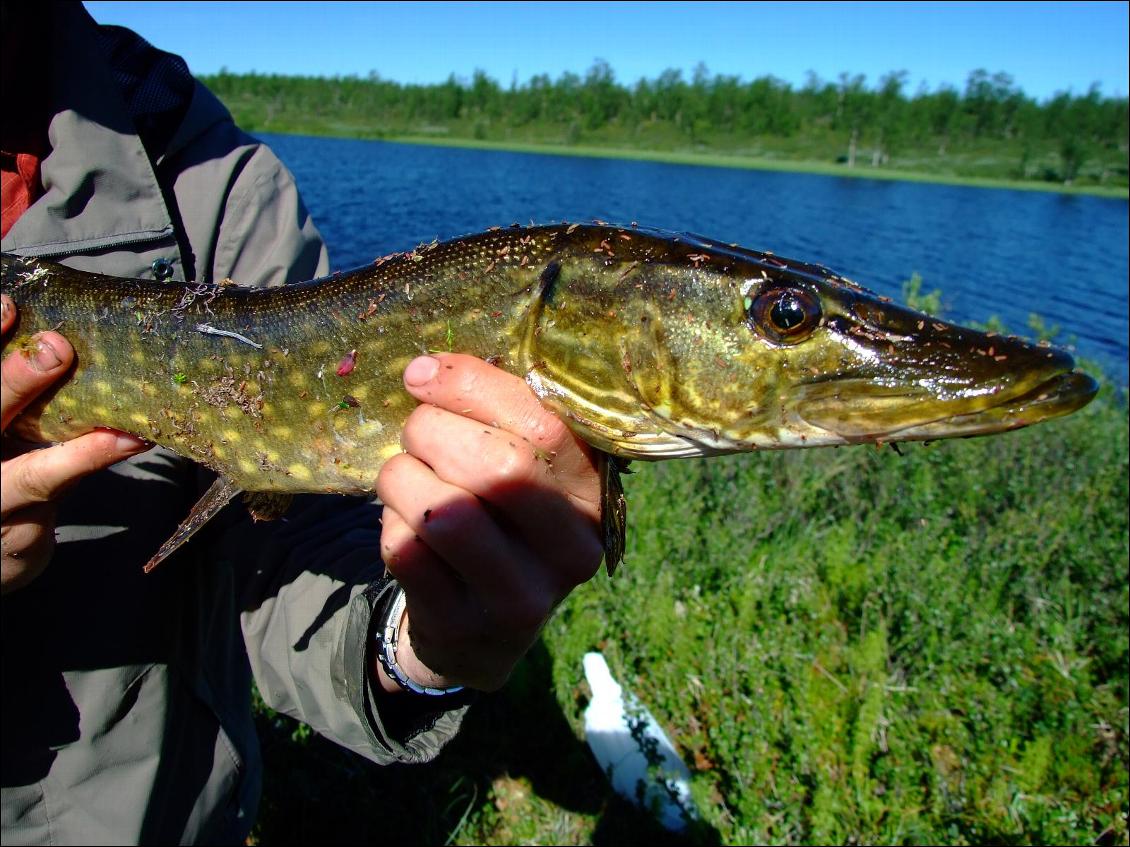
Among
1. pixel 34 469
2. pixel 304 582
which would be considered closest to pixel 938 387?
pixel 304 582

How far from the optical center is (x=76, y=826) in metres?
1.99

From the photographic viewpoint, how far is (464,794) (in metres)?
3.34

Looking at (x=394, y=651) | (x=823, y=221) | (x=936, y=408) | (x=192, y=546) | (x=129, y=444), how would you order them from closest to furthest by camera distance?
(x=936, y=408)
(x=129, y=444)
(x=394, y=651)
(x=192, y=546)
(x=823, y=221)

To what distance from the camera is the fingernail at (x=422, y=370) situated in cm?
150

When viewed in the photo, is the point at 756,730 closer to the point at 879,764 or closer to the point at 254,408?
the point at 879,764

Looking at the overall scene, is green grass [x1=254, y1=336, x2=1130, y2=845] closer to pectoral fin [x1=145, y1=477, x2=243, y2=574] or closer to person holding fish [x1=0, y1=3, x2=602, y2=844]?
person holding fish [x1=0, y1=3, x2=602, y2=844]

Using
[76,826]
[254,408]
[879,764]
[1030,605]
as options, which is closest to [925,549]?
[1030,605]

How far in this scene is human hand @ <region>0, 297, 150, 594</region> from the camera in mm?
1626

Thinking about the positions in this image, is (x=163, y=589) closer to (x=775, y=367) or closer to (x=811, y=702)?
(x=775, y=367)

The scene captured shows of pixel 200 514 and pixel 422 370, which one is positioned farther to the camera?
pixel 200 514

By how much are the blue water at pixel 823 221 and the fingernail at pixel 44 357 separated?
16.2 ft

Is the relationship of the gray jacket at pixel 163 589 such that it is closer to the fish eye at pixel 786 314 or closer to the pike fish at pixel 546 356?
the pike fish at pixel 546 356

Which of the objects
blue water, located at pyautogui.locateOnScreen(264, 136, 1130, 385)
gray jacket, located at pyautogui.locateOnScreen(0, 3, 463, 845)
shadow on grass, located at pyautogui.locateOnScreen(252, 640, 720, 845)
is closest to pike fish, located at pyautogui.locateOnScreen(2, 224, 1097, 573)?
gray jacket, located at pyautogui.locateOnScreen(0, 3, 463, 845)

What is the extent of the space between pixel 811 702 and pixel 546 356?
2367mm
